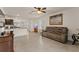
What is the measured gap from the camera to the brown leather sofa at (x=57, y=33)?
7.89 feet

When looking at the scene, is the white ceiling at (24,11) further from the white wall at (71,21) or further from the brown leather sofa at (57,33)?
the brown leather sofa at (57,33)

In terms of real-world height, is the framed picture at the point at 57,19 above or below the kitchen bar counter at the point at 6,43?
above

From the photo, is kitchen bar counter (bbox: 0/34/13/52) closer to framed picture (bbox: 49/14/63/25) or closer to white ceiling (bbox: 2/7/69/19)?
white ceiling (bbox: 2/7/69/19)

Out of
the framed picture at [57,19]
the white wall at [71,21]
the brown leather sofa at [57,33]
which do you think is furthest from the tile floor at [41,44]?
the framed picture at [57,19]

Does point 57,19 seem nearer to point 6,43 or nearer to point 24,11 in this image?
point 24,11

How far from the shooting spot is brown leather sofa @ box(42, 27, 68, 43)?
94.7 inches

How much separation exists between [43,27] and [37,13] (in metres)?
0.40

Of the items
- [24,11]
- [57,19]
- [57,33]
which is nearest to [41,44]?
[57,33]

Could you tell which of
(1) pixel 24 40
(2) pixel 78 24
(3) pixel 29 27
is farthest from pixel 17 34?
(2) pixel 78 24

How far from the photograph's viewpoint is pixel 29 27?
2.56 meters

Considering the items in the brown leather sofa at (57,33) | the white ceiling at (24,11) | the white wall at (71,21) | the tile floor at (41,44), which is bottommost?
the tile floor at (41,44)
